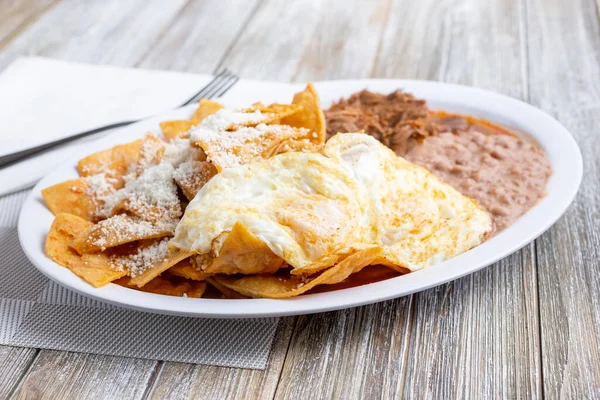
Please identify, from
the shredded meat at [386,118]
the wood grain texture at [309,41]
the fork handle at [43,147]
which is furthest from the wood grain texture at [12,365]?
the wood grain texture at [309,41]

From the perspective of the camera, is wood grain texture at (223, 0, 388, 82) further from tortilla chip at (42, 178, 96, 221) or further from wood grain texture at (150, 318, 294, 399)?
wood grain texture at (150, 318, 294, 399)

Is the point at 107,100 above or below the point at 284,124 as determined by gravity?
below

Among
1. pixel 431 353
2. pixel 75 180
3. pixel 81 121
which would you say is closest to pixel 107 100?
pixel 81 121

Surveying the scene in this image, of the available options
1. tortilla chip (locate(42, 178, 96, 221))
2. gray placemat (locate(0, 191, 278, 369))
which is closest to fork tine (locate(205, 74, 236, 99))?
tortilla chip (locate(42, 178, 96, 221))

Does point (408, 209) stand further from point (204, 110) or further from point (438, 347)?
point (204, 110)

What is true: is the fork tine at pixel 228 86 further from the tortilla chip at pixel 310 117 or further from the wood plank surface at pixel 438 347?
→ the wood plank surface at pixel 438 347

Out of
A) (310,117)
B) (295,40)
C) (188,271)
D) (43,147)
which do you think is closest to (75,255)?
(188,271)

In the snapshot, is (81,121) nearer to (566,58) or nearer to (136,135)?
Answer: (136,135)
